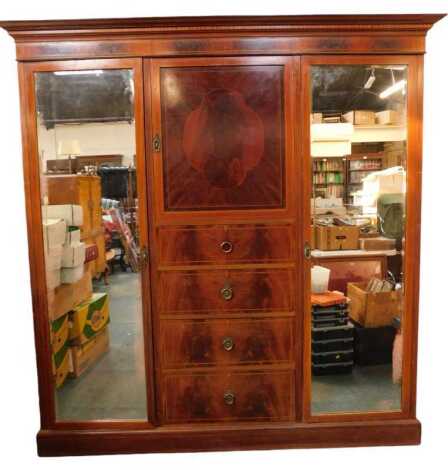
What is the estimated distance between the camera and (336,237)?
230 cm

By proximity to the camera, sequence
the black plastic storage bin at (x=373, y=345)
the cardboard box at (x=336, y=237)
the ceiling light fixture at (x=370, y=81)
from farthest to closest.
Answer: the black plastic storage bin at (x=373, y=345) < the cardboard box at (x=336, y=237) < the ceiling light fixture at (x=370, y=81)

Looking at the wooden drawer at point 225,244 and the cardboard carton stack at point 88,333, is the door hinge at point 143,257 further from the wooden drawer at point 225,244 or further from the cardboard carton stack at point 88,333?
the cardboard carton stack at point 88,333

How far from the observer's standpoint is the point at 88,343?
235 centimetres

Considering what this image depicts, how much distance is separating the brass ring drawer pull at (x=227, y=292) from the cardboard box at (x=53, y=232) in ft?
3.08

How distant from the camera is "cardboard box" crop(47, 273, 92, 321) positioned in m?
2.28

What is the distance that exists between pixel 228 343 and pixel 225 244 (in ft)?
1.79

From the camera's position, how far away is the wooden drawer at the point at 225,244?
7.07ft

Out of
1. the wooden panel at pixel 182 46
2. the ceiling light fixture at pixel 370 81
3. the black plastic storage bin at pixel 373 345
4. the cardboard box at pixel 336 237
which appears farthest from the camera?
the black plastic storage bin at pixel 373 345

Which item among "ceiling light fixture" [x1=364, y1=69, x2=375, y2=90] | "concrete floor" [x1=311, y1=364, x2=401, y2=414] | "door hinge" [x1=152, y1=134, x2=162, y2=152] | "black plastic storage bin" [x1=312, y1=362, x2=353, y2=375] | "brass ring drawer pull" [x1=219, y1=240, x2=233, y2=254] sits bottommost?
"concrete floor" [x1=311, y1=364, x2=401, y2=414]

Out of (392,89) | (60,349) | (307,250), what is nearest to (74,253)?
(60,349)

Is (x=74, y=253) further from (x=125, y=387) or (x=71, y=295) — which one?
(x=125, y=387)

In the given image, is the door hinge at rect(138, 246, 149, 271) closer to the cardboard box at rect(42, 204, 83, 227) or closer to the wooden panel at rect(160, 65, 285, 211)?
the wooden panel at rect(160, 65, 285, 211)

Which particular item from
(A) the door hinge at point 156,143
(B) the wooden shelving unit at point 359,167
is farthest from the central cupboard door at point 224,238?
(B) the wooden shelving unit at point 359,167

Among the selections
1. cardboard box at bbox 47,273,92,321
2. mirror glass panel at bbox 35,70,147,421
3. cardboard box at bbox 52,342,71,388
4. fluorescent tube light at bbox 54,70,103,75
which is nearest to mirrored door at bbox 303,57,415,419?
mirror glass panel at bbox 35,70,147,421
